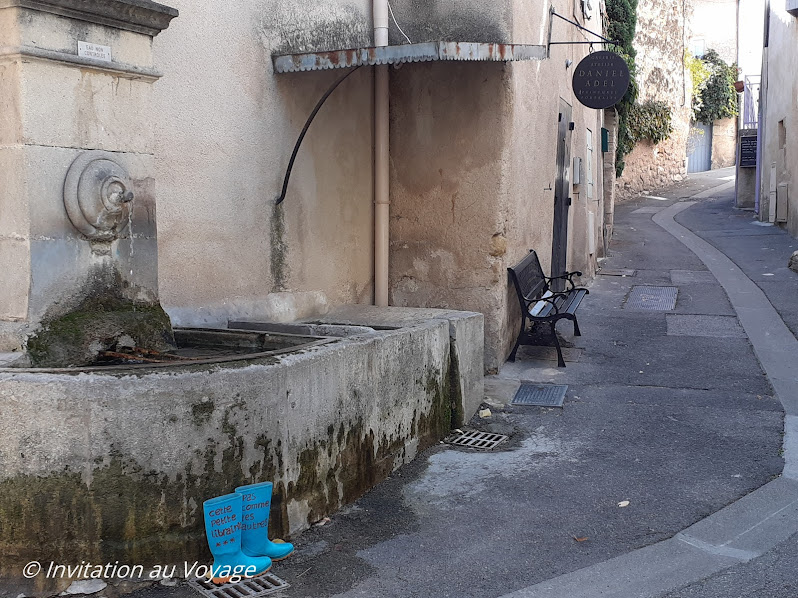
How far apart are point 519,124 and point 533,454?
3.28 metres

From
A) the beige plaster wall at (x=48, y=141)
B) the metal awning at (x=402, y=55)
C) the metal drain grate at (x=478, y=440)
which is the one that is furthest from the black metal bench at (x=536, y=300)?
the beige plaster wall at (x=48, y=141)

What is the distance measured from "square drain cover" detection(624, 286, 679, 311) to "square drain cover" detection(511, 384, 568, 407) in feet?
10.9

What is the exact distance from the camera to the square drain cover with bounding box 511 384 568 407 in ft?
20.3

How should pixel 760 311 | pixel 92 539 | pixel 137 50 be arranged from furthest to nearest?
pixel 760 311 → pixel 137 50 → pixel 92 539

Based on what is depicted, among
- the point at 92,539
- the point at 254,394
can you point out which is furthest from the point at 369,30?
the point at 92,539

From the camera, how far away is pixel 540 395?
252 inches

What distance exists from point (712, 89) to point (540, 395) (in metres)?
23.9

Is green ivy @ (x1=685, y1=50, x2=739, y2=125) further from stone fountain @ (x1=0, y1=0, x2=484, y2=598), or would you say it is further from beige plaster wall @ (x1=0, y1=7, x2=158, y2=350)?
beige plaster wall @ (x1=0, y1=7, x2=158, y2=350)

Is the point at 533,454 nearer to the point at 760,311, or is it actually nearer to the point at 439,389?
the point at 439,389

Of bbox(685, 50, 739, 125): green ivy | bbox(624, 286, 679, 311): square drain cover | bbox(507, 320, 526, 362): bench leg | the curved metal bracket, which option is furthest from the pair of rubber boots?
bbox(685, 50, 739, 125): green ivy

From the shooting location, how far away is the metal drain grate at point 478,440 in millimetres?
5242

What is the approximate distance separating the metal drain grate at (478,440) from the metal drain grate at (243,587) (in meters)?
2.10

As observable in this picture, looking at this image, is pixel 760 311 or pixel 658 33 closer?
pixel 760 311

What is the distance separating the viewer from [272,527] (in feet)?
12.0
